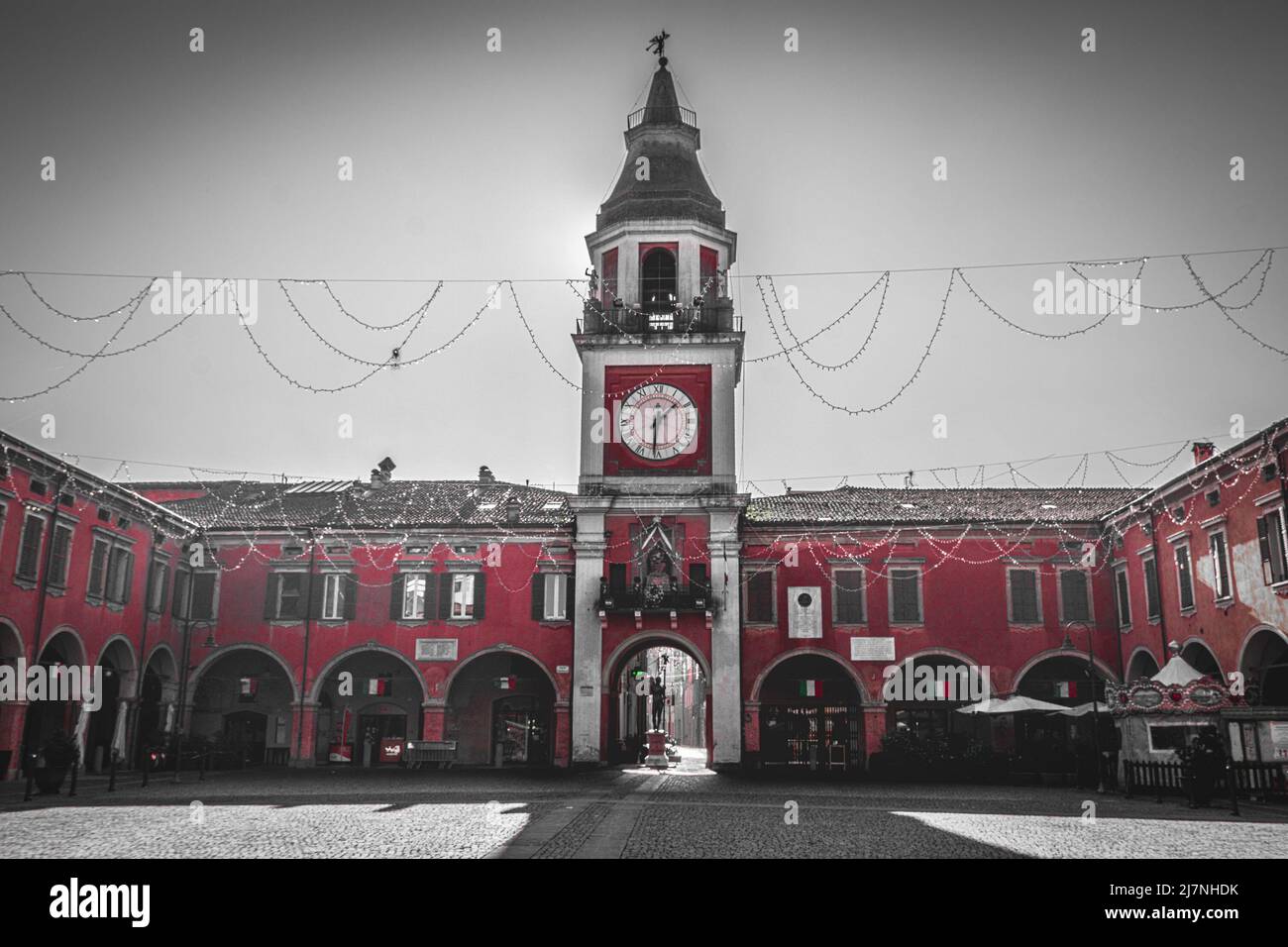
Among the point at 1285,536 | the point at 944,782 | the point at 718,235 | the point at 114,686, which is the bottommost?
the point at 944,782

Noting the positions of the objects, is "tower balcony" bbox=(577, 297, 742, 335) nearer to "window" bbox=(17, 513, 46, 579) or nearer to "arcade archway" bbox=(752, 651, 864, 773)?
"arcade archway" bbox=(752, 651, 864, 773)

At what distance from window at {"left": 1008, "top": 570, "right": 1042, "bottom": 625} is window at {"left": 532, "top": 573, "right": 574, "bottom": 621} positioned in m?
13.3

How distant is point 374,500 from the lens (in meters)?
37.8

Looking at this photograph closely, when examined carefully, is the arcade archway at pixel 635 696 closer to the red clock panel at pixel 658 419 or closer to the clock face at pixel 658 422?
the red clock panel at pixel 658 419

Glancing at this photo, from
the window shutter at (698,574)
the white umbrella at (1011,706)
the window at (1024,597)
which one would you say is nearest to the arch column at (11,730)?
the window shutter at (698,574)

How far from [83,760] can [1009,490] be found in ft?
97.3

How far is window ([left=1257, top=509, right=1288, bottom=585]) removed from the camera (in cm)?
2234

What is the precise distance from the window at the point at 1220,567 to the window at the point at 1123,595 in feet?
18.4

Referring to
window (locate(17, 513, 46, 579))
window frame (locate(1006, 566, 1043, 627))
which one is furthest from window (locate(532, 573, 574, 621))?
window (locate(17, 513, 46, 579))

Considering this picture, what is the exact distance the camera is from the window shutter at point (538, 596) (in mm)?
33406
